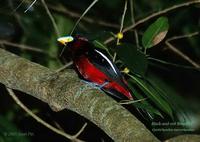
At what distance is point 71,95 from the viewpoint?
7.96 feet

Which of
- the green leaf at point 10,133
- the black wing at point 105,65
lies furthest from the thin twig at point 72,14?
the black wing at point 105,65

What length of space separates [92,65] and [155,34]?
16.8 inches

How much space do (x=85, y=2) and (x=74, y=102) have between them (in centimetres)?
224

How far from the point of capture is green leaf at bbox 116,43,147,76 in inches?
87.6

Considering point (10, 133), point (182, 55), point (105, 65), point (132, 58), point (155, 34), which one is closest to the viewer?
point (132, 58)

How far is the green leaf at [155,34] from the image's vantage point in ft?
8.59

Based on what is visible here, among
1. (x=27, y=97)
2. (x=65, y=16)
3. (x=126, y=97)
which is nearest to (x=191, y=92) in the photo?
(x=65, y=16)

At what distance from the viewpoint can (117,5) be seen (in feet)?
15.3

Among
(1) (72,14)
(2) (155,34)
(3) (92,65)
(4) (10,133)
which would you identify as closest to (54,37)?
(1) (72,14)

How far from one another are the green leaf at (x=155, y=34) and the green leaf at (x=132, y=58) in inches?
10.6

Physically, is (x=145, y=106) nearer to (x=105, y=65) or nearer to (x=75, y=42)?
(x=105, y=65)

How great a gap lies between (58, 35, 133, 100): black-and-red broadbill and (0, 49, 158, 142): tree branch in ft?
0.45

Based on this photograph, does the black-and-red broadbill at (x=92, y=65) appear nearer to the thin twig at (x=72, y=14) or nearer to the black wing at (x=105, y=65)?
the black wing at (x=105, y=65)

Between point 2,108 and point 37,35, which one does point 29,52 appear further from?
point 2,108
